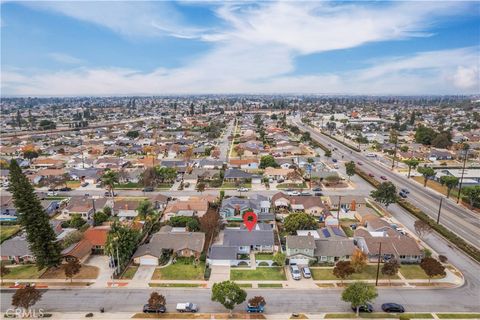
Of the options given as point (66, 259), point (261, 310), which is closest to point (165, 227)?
point (66, 259)

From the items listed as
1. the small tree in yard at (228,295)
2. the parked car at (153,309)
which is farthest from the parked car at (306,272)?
the parked car at (153,309)

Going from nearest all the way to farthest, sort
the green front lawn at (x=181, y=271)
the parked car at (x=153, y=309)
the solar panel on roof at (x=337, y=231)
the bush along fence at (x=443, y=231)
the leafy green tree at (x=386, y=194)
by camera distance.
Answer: the parked car at (x=153, y=309) → the green front lawn at (x=181, y=271) → the bush along fence at (x=443, y=231) → the solar panel on roof at (x=337, y=231) → the leafy green tree at (x=386, y=194)

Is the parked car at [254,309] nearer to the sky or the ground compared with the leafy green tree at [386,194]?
nearer to the ground

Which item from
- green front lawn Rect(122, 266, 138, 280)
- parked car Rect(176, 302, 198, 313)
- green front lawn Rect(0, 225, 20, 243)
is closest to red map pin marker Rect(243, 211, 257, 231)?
green front lawn Rect(122, 266, 138, 280)

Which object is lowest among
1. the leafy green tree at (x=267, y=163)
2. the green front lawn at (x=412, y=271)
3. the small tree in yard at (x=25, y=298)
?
the green front lawn at (x=412, y=271)

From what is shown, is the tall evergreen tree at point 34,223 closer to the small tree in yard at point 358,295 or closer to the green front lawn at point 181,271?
the green front lawn at point 181,271

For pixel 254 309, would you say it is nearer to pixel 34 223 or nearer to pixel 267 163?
pixel 34 223

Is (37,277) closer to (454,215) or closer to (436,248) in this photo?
(436,248)
